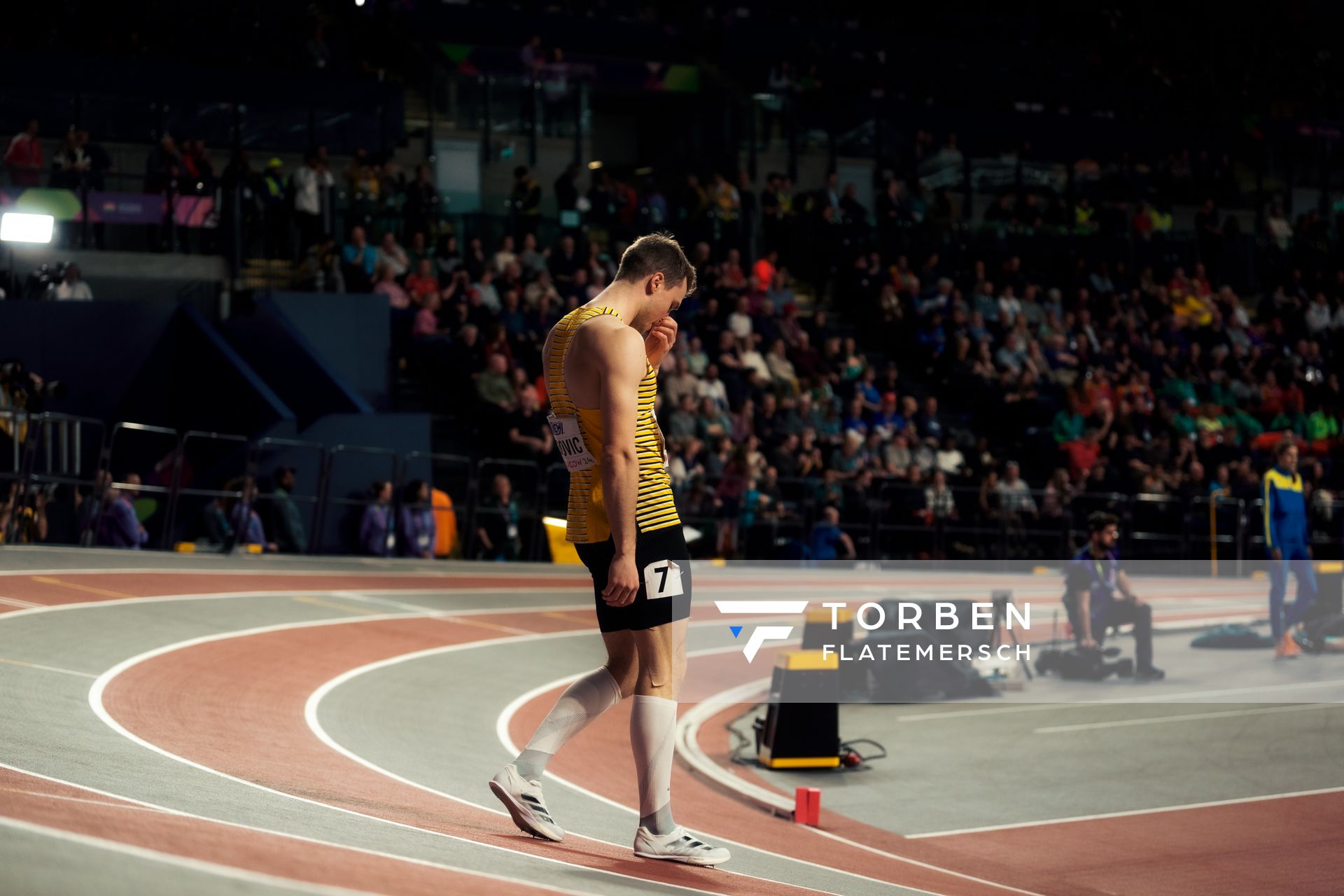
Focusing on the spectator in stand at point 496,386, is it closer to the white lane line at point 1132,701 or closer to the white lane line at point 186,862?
the white lane line at point 1132,701

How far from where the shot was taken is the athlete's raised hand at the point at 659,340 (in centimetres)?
555

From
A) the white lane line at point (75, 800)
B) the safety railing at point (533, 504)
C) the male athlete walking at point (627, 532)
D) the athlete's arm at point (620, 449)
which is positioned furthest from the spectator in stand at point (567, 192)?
the white lane line at point (75, 800)

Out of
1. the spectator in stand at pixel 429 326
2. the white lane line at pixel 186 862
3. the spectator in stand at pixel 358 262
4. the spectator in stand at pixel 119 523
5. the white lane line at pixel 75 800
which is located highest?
the spectator in stand at pixel 358 262

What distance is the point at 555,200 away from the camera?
25703 mm

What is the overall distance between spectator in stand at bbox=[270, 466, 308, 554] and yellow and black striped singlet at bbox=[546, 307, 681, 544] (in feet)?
39.9

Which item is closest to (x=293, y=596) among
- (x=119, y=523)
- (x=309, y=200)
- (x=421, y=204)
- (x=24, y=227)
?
(x=119, y=523)

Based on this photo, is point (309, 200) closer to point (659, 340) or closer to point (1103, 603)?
point (1103, 603)

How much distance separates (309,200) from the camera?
20891 mm

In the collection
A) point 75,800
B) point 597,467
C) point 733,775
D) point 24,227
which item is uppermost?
point 24,227

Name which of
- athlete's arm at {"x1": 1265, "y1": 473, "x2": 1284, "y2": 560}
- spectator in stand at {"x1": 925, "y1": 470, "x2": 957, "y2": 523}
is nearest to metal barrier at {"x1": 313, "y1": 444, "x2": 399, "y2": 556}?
spectator in stand at {"x1": 925, "y1": 470, "x2": 957, "y2": 523}

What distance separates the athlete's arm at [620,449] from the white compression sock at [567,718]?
1.51 ft

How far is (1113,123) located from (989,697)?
72.6ft

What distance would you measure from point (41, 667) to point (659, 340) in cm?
458

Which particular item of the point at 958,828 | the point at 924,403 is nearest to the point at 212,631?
the point at 958,828
